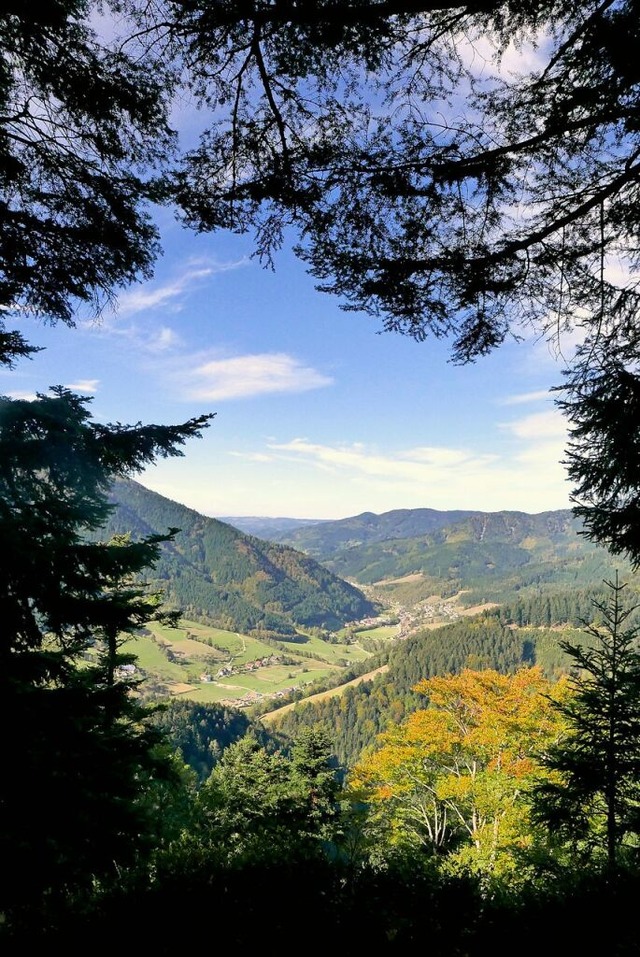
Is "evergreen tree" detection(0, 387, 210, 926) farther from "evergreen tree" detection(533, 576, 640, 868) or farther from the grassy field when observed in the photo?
the grassy field

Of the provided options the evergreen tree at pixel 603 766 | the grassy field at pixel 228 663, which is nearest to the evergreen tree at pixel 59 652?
the evergreen tree at pixel 603 766

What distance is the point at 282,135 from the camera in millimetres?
3143

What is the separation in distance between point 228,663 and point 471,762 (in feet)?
491

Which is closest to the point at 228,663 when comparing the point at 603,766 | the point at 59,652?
the point at 603,766

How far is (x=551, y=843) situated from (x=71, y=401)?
11947mm

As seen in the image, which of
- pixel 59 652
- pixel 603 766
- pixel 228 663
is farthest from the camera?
pixel 228 663

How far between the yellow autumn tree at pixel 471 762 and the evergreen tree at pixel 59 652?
925 centimetres

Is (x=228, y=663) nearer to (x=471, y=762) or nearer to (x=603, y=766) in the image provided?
(x=471, y=762)

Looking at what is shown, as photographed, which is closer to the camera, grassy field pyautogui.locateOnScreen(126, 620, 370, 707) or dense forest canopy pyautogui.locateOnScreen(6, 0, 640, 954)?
dense forest canopy pyautogui.locateOnScreen(6, 0, 640, 954)

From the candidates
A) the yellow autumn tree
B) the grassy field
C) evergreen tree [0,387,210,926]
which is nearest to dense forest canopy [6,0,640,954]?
evergreen tree [0,387,210,926]

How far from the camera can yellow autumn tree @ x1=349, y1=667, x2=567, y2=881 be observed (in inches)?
485

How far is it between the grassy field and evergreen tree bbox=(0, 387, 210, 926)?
108 meters

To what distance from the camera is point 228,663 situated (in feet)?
501

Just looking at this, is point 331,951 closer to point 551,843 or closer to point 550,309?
point 550,309
